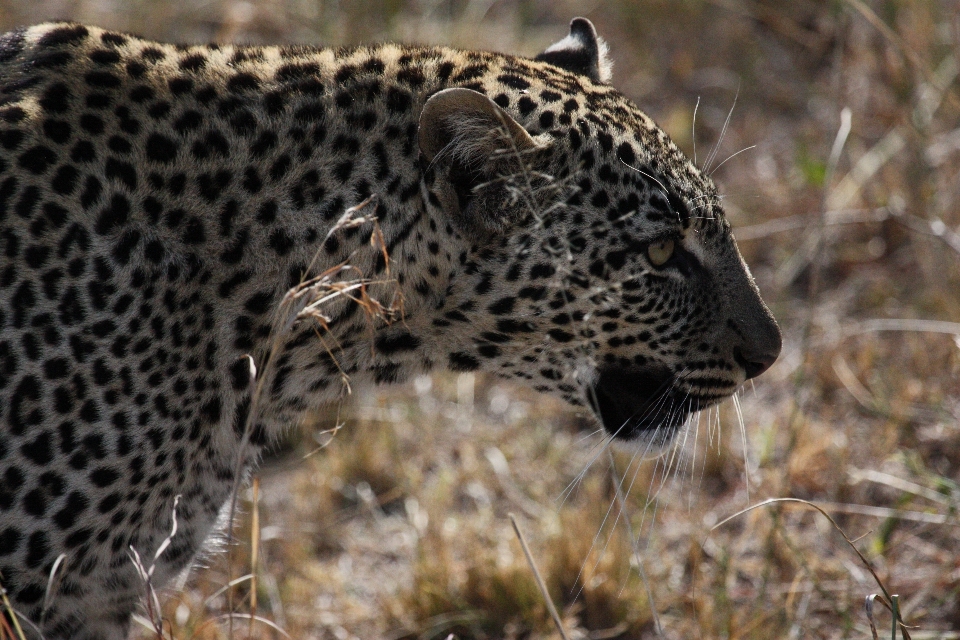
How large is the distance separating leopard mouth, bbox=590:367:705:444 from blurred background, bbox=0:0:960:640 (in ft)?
0.53

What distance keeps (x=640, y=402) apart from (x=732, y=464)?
82.8 inches

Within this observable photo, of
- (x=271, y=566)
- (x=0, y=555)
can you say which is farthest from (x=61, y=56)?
(x=271, y=566)

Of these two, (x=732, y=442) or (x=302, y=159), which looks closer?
(x=302, y=159)

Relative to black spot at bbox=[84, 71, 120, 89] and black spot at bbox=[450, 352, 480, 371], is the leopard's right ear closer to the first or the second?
black spot at bbox=[450, 352, 480, 371]

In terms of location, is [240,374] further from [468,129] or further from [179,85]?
[468,129]

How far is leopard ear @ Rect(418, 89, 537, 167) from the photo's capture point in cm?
336

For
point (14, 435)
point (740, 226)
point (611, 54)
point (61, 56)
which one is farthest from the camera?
point (611, 54)

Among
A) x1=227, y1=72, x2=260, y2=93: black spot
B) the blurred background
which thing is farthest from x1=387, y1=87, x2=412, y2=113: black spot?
the blurred background

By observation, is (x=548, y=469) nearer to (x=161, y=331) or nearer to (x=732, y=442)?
(x=732, y=442)

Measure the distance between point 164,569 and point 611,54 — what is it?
6.70 meters

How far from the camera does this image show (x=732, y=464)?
5789 mm

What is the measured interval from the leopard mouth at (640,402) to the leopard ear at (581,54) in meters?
1.19

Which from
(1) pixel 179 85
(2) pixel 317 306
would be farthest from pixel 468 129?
(1) pixel 179 85

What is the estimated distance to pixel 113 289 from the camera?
11.1ft
